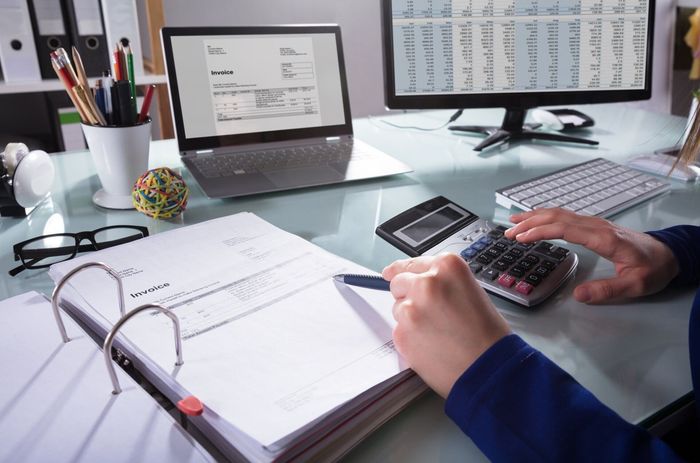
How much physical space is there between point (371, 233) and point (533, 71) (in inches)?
22.4

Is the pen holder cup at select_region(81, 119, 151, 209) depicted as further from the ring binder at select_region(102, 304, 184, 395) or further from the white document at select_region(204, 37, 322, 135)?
the ring binder at select_region(102, 304, 184, 395)

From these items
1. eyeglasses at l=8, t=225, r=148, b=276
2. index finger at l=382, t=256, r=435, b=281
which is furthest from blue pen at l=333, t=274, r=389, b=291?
eyeglasses at l=8, t=225, r=148, b=276

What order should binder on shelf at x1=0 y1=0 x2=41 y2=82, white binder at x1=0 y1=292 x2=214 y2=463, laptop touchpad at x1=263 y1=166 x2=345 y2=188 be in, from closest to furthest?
white binder at x1=0 y1=292 x2=214 y2=463 → laptop touchpad at x1=263 y1=166 x2=345 y2=188 → binder on shelf at x1=0 y1=0 x2=41 y2=82

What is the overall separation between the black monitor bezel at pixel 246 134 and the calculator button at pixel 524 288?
1.92ft

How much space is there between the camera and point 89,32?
1.62 m

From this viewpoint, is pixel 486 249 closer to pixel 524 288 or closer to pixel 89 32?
pixel 524 288

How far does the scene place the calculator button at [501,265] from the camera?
0.62 metres

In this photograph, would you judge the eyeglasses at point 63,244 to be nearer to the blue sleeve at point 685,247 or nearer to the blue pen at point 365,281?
the blue pen at point 365,281

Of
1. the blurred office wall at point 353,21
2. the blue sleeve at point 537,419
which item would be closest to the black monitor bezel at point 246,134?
the blue sleeve at point 537,419

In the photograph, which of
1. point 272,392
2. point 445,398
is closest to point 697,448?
point 445,398

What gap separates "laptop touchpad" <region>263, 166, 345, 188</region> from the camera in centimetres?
93

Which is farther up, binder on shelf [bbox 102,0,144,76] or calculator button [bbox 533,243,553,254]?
binder on shelf [bbox 102,0,144,76]

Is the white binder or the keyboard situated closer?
the white binder

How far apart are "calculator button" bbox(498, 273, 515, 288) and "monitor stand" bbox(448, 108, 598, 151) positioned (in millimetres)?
588
